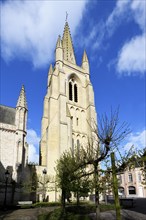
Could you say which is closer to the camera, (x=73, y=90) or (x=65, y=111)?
(x=65, y=111)

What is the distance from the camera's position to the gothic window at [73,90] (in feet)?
122

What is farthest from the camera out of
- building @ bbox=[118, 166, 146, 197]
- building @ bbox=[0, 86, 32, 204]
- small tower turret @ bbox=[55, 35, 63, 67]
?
building @ bbox=[118, 166, 146, 197]

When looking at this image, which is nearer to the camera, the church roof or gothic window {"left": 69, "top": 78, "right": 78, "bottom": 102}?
the church roof

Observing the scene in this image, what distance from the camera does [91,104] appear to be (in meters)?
35.7

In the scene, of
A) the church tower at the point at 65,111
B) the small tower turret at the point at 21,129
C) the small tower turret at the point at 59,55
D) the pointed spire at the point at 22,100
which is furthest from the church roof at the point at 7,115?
the small tower turret at the point at 59,55

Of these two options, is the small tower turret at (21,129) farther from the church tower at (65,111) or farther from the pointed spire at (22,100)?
the church tower at (65,111)

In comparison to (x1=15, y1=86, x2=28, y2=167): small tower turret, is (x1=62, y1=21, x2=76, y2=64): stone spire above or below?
above

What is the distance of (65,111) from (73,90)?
8231 millimetres

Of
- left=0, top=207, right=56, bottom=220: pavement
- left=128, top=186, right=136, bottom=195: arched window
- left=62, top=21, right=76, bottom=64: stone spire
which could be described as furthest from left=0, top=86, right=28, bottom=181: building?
left=128, top=186, right=136, bottom=195: arched window

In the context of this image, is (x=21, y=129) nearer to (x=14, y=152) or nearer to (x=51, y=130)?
(x=14, y=152)

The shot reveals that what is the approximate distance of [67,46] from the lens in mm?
47500

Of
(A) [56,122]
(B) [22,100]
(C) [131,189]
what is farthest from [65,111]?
(C) [131,189]

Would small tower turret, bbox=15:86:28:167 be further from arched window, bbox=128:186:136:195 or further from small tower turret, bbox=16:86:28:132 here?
arched window, bbox=128:186:136:195

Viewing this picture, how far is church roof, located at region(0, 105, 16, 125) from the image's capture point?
27078 millimetres
